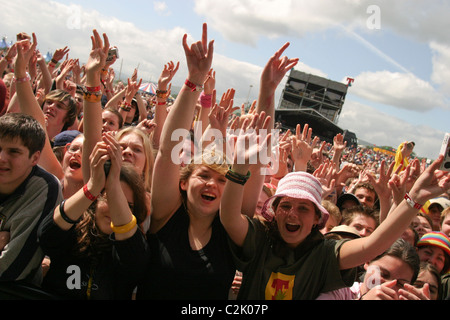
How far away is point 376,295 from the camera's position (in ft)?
5.65

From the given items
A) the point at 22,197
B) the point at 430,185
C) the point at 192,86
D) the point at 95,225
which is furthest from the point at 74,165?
the point at 430,185

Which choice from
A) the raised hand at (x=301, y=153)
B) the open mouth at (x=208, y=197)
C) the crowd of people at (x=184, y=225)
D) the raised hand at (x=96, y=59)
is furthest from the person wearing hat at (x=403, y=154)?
the raised hand at (x=96, y=59)

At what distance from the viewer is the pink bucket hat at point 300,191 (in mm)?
1966

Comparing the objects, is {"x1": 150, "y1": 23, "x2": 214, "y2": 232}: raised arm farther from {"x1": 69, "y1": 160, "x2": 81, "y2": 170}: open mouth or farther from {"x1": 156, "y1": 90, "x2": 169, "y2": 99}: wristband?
{"x1": 156, "y1": 90, "x2": 169, "y2": 99}: wristband

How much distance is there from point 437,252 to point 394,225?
147 cm

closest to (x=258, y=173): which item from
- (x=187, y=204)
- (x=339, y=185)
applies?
(x=187, y=204)

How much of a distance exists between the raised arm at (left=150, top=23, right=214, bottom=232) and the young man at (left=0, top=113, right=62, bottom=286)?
60 cm

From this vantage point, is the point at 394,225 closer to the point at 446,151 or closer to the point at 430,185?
the point at 430,185

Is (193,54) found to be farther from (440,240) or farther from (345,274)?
(440,240)

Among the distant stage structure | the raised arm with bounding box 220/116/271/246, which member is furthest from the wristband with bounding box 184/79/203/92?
the distant stage structure

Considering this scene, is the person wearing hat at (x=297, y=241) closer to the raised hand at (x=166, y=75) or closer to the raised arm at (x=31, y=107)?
the raised arm at (x=31, y=107)

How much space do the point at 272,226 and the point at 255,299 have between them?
46cm

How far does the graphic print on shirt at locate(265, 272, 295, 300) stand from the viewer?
5.99 feet

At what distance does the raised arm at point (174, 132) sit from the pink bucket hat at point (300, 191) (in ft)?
2.03
